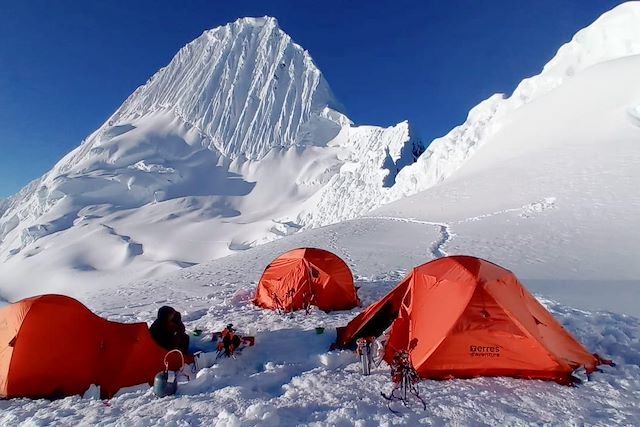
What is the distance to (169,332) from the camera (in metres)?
6.29

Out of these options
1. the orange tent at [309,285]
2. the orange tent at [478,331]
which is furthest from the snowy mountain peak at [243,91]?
the orange tent at [478,331]

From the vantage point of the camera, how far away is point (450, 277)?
6020 mm

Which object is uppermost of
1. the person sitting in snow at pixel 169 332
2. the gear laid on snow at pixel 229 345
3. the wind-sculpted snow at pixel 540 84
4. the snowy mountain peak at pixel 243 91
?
the snowy mountain peak at pixel 243 91

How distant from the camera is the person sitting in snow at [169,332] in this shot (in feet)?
20.5

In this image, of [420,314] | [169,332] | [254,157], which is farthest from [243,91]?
[420,314]

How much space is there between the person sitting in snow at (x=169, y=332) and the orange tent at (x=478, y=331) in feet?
9.76

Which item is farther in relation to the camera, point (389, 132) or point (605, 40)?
point (389, 132)

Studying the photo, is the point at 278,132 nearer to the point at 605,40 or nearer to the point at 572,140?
the point at 605,40

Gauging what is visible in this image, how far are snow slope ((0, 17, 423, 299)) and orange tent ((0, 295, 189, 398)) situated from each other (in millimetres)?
57780

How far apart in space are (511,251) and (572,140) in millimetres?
22681

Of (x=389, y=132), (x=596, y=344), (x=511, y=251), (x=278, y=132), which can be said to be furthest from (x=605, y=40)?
(x=278, y=132)

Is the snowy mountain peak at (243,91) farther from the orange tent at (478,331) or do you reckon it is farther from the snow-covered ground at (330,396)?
the orange tent at (478,331)

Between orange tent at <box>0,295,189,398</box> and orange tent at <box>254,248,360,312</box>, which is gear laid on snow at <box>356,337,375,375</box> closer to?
orange tent at <box>0,295,189,398</box>

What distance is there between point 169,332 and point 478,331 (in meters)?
4.26
